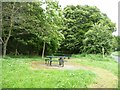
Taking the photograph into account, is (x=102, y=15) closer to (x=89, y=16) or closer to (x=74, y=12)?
(x=89, y=16)

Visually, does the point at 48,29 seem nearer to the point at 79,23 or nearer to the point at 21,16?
the point at 21,16

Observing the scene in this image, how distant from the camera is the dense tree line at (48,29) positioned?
13266mm

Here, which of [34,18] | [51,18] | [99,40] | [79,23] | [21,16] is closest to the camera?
[21,16]

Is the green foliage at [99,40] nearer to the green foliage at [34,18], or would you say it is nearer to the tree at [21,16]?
the green foliage at [34,18]

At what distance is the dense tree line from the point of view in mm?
13266

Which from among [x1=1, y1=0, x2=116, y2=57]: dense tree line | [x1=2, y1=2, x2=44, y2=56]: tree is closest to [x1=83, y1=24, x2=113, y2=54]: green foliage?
[x1=1, y1=0, x2=116, y2=57]: dense tree line

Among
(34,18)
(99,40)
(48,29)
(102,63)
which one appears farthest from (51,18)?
(99,40)

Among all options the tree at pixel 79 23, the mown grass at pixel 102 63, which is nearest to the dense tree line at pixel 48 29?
the tree at pixel 79 23

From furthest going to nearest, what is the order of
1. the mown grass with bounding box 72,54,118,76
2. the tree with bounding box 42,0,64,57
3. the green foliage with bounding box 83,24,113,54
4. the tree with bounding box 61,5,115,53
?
the tree with bounding box 61,5,115,53, the green foliage with bounding box 83,24,113,54, the tree with bounding box 42,0,64,57, the mown grass with bounding box 72,54,118,76

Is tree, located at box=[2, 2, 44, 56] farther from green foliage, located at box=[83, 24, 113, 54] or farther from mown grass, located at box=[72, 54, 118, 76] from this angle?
green foliage, located at box=[83, 24, 113, 54]

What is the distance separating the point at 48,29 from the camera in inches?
541

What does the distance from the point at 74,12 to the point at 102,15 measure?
3.15 m

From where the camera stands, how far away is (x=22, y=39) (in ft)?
52.5

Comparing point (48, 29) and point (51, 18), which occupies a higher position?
point (51, 18)
